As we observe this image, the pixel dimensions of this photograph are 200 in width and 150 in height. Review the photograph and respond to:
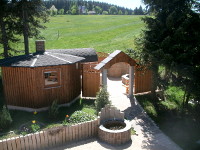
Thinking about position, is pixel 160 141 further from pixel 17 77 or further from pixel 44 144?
pixel 17 77

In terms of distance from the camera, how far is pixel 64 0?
160m

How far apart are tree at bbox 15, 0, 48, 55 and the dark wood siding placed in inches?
290

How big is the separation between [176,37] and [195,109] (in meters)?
4.97

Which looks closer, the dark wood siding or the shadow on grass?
the shadow on grass

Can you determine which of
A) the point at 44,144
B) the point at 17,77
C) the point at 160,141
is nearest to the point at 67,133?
the point at 44,144

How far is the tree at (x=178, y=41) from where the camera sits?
11534 millimetres

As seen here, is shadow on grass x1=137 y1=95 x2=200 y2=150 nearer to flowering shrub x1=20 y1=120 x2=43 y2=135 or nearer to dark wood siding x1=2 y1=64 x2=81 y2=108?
dark wood siding x1=2 y1=64 x2=81 y2=108

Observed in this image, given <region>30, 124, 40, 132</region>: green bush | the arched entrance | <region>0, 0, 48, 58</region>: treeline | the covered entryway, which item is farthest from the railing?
<region>0, 0, 48, 58</region>: treeline

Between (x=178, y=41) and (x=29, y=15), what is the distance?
14320 mm

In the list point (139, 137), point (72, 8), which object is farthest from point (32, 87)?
point (72, 8)

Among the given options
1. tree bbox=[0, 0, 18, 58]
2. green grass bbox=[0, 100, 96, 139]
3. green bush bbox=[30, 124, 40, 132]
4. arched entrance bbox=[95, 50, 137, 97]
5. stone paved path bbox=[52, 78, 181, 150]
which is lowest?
stone paved path bbox=[52, 78, 181, 150]

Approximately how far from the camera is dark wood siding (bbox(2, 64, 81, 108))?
1313 cm

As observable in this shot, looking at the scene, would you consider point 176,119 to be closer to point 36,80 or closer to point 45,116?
point 45,116

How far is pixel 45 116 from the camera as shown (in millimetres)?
12938
